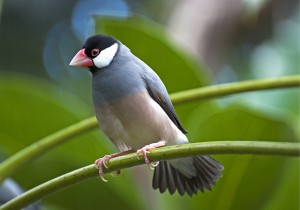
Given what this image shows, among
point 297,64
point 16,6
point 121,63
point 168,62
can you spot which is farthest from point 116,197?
point 16,6

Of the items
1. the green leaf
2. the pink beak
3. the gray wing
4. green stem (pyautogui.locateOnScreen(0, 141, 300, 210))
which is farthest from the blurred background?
green stem (pyautogui.locateOnScreen(0, 141, 300, 210))

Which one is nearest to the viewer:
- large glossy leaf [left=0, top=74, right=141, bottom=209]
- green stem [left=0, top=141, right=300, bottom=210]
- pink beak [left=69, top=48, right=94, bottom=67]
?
green stem [left=0, top=141, right=300, bottom=210]

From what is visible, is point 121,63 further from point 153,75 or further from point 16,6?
Result: point 16,6

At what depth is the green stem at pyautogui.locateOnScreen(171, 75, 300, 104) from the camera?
3.14 feet

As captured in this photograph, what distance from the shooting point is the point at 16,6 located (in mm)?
4023

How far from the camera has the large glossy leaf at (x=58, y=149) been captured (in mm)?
1343

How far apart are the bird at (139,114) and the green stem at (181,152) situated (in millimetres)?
183

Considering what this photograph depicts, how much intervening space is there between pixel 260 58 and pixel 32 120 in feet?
3.56

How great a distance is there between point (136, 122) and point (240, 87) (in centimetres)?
18

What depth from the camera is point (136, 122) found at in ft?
3.38

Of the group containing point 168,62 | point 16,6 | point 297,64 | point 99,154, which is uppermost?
point 16,6

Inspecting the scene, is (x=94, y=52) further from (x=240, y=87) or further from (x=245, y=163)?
(x=245, y=163)

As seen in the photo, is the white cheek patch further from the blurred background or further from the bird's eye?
the blurred background

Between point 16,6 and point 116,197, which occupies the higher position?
point 16,6
